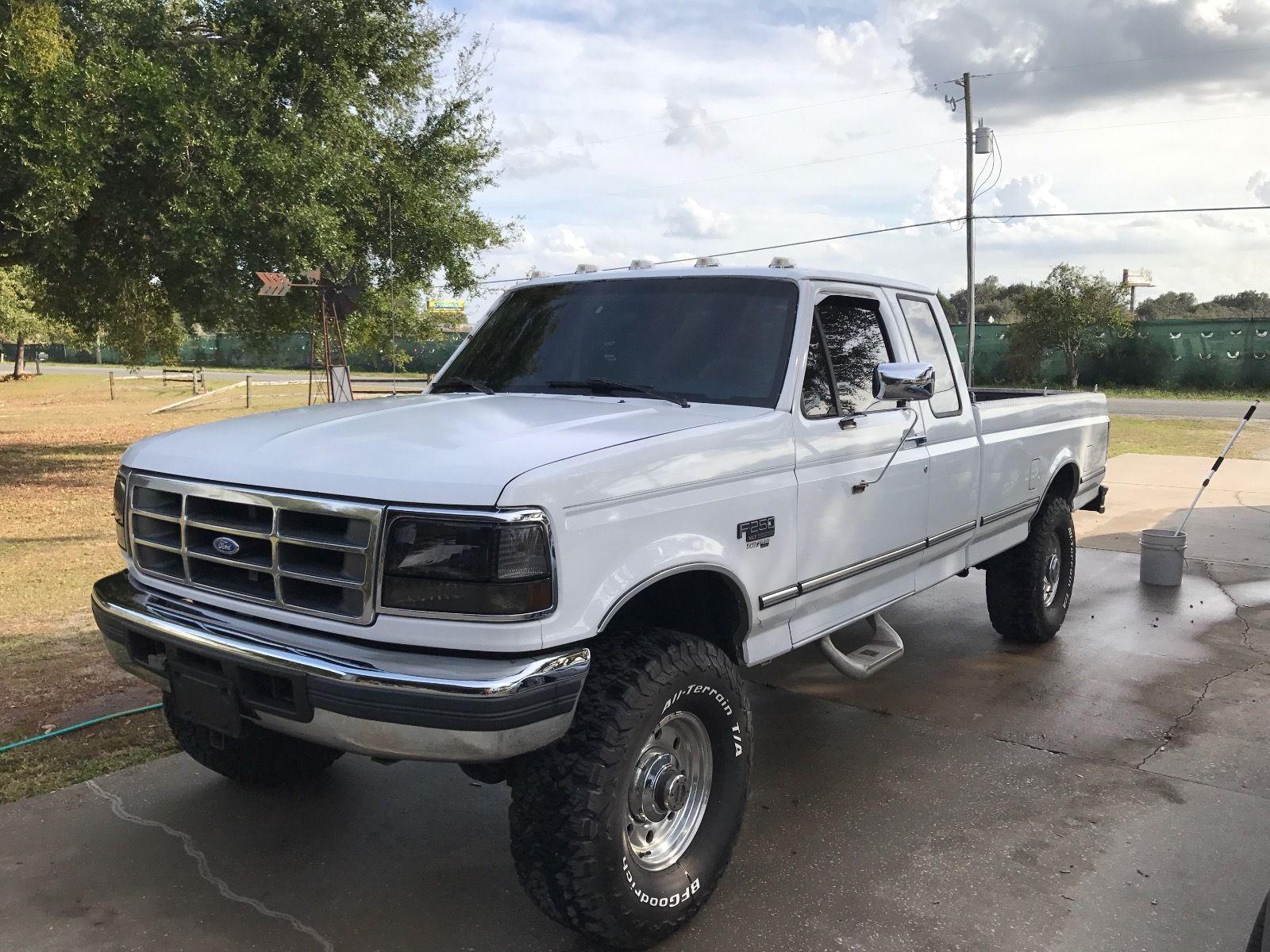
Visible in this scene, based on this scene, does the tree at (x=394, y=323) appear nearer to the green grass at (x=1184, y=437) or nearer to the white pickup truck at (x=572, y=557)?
the white pickup truck at (x=572, y=557)

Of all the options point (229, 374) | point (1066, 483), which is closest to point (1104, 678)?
point (1066, 483)

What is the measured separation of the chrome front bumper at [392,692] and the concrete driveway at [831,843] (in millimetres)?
835

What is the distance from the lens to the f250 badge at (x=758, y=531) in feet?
11.1

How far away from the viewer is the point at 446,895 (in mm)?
3408

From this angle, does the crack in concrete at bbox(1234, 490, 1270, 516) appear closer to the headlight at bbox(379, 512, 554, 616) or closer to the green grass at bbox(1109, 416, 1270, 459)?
the green grass at bbox(1109, 416, 1270, 459)

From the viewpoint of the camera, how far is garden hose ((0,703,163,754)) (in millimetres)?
4473

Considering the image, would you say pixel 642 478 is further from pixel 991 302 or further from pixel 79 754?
pixel 991 302

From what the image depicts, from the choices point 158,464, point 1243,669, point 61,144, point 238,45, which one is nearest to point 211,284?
point 61,144

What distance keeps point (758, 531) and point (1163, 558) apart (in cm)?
539

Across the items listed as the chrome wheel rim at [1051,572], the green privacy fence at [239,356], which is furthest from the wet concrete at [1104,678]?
the green privacy fence at [239,356]

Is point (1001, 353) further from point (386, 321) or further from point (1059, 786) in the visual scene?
point (1059, 786)

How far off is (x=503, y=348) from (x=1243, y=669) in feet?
14.7

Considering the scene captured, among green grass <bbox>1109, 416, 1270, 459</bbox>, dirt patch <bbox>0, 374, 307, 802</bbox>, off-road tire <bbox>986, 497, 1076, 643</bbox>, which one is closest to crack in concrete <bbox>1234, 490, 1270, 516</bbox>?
green grass <bbox>1109, 416, 1270, 459</bbox>

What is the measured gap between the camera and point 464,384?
433 cm
